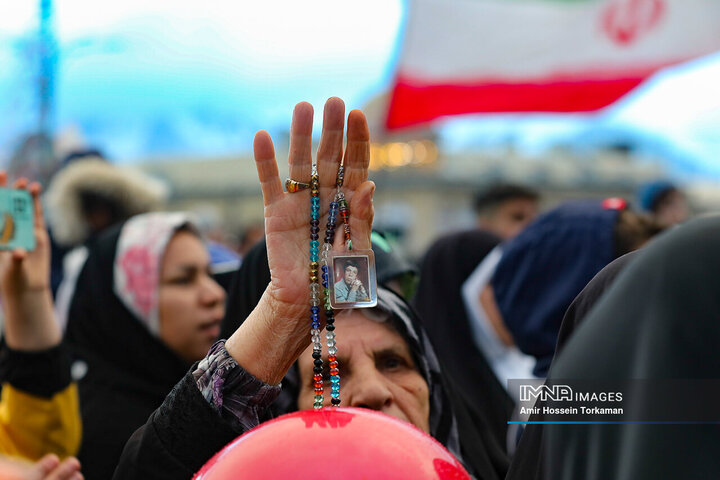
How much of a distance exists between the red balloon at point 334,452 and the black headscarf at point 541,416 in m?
0.08

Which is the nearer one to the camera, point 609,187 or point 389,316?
point 389,316

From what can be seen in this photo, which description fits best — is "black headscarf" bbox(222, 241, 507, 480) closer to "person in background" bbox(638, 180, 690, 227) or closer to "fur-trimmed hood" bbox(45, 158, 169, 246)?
"fur-trimmed hood" bbox(45, 158, 169, 246)

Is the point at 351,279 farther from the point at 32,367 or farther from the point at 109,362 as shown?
the point at 109,362

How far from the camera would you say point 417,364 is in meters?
1.92

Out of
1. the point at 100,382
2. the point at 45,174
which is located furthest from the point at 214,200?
the point at 100,382

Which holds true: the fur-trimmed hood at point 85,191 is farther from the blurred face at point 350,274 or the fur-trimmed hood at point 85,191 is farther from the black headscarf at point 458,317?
the blurred face at point 350,274

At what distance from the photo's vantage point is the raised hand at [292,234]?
1.36 m

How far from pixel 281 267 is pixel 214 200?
152ft

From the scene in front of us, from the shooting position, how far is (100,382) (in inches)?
115

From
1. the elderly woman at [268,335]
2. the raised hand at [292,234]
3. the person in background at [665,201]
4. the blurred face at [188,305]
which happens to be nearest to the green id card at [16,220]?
the blurred face at [188,305]

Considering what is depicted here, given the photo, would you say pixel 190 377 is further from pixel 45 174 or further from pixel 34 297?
pixel 45 174

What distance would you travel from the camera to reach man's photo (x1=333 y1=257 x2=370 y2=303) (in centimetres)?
130

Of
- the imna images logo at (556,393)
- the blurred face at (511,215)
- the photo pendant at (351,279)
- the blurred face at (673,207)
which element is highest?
the photo pendant at (351,279)

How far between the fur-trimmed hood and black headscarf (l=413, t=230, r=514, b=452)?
169cm
